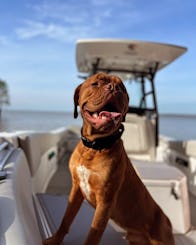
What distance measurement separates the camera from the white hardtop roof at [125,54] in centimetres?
388

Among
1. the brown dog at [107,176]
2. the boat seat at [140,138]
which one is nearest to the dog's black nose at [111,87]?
the brown dog at [107,176]

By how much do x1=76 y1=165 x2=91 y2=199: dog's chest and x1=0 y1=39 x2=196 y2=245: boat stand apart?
25cm

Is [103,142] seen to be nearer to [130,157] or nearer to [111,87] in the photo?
[111,87]

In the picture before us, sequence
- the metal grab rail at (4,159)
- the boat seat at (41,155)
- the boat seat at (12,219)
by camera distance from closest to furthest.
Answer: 1. the boat seat at (12,219)
2. the metal grab rail at (4,159)
3. the boat seat at (41,155)

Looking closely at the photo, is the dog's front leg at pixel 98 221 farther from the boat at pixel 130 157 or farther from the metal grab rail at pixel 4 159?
the metal grab rail at pixel 4 159

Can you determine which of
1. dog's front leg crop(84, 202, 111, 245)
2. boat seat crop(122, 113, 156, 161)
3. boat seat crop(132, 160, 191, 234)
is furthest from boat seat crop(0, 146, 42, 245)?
boat seat crop(122, 113, 156, 161)

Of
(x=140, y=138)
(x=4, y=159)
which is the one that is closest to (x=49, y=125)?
(x=140, y=138)

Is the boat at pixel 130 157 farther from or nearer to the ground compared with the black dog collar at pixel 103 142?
nearer to the ground

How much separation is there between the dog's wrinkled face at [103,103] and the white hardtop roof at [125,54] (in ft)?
8.94

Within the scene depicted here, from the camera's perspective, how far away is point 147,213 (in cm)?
140

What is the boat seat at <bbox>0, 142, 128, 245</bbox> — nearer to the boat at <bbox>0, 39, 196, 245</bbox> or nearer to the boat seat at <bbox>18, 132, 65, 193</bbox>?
the boat at <bbox>0, 39, 196, 245</bbox>

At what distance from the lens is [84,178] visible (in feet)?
4.21

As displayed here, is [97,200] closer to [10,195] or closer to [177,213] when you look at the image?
[10,195]

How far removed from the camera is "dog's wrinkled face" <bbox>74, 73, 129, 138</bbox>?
45.3 inches
